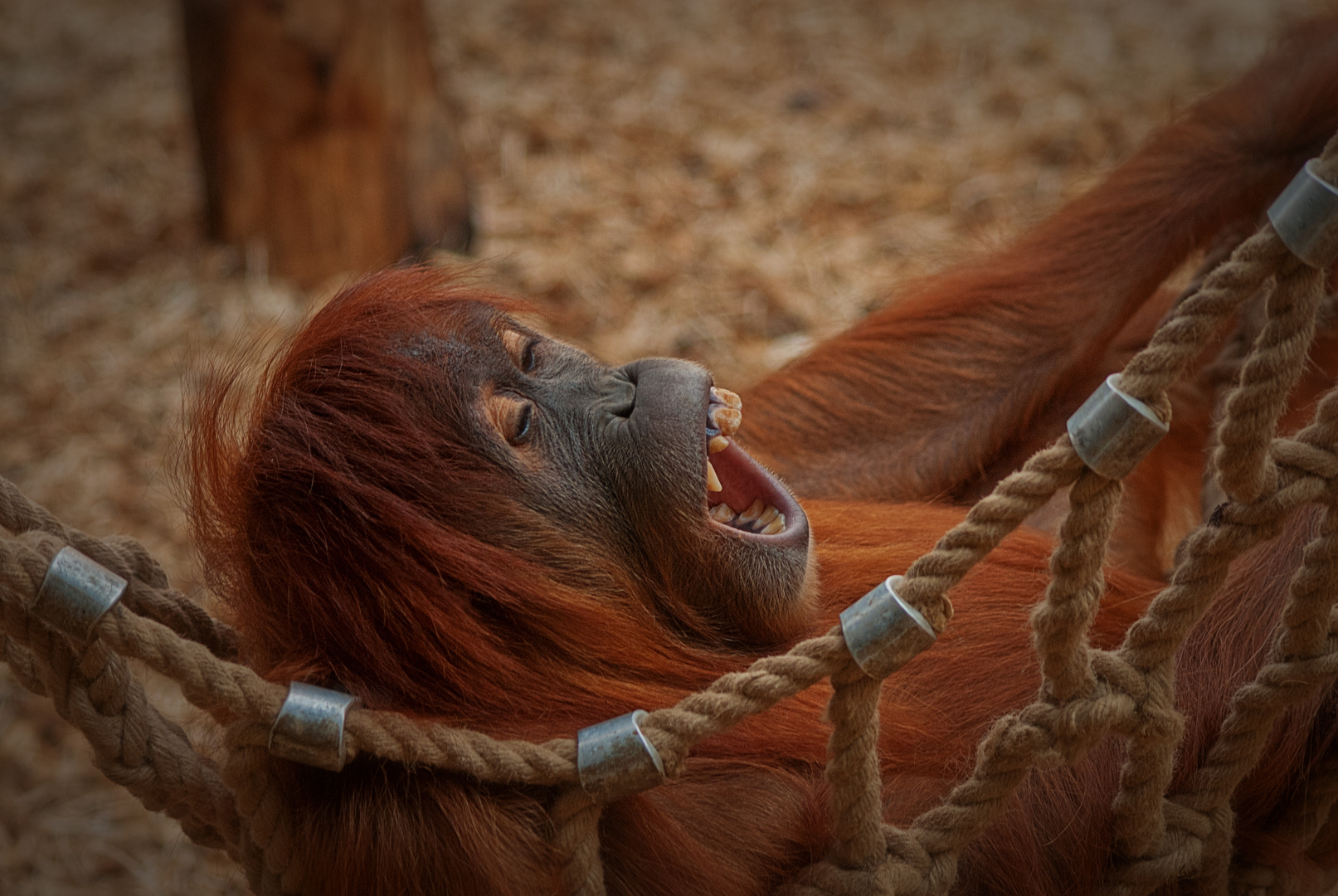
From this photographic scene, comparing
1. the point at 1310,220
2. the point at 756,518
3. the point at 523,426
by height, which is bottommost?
the point at 756,518

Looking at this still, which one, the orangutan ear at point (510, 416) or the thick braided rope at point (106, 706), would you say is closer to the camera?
the thick braided rope at point (106, 706)

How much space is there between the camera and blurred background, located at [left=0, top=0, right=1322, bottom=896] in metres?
3.21

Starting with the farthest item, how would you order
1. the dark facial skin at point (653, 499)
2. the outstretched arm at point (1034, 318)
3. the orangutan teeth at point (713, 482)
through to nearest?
the outstretched arm at point (1034, 318) < the orangutan teeth at point (713, 482) < the dark facial skin at point (653, 499)

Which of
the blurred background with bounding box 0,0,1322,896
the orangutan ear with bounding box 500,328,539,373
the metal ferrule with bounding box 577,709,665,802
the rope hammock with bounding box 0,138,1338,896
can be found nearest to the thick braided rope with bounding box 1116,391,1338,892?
the rope hammock with bounding box 0,138,1338,896

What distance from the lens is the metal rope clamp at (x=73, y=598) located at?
1.08m

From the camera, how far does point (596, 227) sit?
4035 mm

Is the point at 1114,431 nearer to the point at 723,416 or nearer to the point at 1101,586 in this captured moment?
the point at 1101,586

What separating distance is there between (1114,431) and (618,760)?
538 millimetres

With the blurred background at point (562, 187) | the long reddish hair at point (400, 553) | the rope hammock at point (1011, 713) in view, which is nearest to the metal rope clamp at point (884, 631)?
the rope hammock at point (1011, 713)

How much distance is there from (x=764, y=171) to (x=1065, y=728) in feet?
11.2

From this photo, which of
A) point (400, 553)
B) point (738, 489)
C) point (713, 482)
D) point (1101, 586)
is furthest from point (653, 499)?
point (1101, 586)

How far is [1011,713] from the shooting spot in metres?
1.15

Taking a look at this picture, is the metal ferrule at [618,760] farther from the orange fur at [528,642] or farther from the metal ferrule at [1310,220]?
the metal ferrule at [1310,220]

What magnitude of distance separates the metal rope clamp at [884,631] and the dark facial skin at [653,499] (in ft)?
1.72
